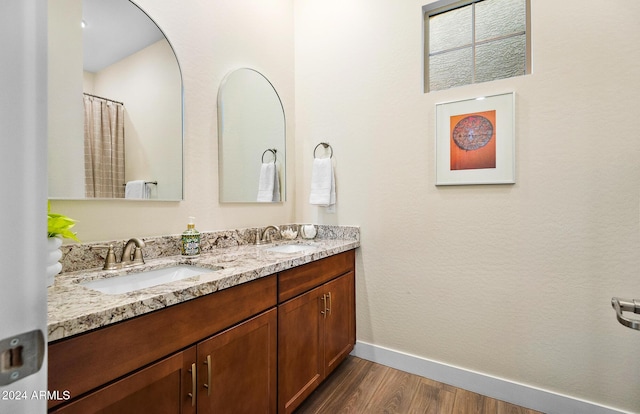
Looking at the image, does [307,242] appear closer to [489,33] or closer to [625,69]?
[489,33]

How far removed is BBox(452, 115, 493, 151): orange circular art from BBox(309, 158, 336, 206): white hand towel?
864mm

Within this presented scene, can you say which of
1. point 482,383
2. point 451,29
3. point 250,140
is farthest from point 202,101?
point 482,383

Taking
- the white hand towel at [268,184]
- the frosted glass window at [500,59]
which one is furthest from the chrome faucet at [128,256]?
the frosted glass window at [500,59]

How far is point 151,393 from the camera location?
0.89 m

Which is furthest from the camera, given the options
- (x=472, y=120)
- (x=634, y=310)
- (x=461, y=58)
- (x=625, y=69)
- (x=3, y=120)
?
(x=461, y=58)

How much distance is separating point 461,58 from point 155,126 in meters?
1.89

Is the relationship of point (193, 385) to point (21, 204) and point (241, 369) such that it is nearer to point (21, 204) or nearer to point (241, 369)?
point (241, 369)

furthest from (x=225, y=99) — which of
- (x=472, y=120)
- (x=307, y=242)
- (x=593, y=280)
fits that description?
(x=593, y=280)

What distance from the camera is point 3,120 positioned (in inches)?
12.2

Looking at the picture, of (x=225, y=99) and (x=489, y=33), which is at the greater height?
(x=489, y=33)

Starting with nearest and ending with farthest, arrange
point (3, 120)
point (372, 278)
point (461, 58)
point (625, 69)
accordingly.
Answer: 1. point (3, 120)
2. point (625, 69)
3. point (461, 58)
4. point (372, 278)

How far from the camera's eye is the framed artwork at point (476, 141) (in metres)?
1.74

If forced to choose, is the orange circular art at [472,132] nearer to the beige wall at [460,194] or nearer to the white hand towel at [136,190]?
the beige wall at [460,194]

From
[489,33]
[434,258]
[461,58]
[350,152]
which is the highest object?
[489,33]
